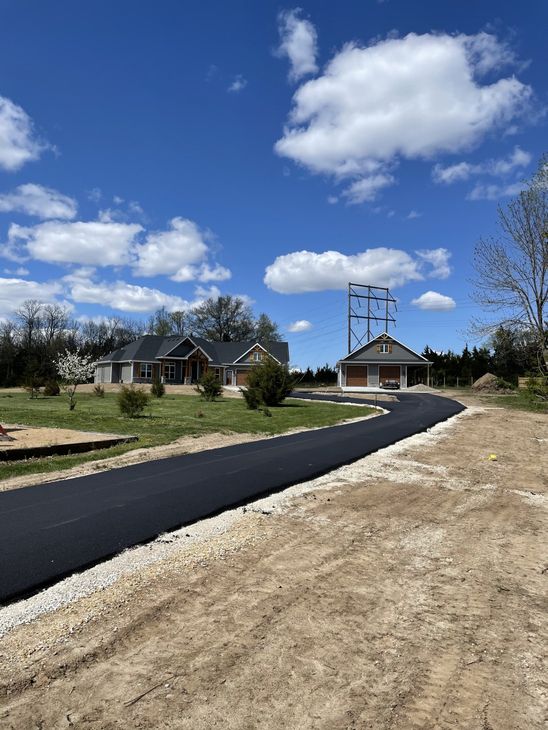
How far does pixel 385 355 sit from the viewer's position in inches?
2032

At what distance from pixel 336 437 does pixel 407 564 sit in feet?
28.2

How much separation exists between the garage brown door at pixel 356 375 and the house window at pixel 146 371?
20.9 m

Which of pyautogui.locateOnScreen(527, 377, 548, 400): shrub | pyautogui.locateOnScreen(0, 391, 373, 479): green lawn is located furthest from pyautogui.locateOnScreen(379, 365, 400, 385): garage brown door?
pyautogui.locateOnScreen(527, 377, 548, 400): shrub

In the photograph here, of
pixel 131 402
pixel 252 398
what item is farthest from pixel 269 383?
pixel 131 402

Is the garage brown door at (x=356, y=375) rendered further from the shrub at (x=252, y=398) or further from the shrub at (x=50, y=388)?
the shrub at (x=50, y=388)

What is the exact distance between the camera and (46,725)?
2408 mm

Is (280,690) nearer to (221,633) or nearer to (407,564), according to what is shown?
(221,633)

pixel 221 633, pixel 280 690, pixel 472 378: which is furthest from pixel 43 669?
pixel 472 378

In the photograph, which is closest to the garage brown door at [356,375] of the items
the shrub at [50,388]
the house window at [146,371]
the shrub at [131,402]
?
the house window at [146,371]

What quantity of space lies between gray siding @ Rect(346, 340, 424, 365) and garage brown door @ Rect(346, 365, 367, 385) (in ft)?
2.62

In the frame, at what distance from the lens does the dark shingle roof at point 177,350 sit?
51.3 m

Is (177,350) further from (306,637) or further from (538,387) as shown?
(306,637)

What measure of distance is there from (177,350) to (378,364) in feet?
69.0

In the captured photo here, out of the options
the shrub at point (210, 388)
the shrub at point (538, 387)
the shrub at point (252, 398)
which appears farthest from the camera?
the shrub at point (210, 388)
